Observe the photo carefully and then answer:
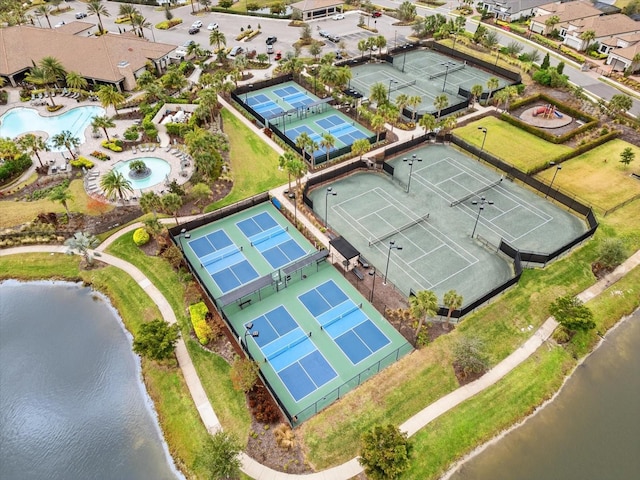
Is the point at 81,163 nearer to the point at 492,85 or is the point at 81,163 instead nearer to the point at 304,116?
the point at 304,116

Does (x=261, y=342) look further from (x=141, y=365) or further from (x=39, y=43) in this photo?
(x=39, y=43)

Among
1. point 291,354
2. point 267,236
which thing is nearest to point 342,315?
point 291,354

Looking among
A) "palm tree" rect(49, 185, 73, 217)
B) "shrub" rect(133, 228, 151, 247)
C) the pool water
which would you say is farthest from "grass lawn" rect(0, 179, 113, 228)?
"shrub" rect(133, 228, 151, 247)

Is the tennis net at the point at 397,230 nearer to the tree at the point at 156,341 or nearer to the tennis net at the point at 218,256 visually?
the tennis net at the point at 218,256

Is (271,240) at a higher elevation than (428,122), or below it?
below

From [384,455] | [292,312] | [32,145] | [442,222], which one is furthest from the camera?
[32,145]

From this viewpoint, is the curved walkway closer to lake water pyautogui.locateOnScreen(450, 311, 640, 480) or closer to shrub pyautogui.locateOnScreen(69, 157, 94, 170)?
lake water pyautogui.locateOnScreen(450, 311, 640, 480)
